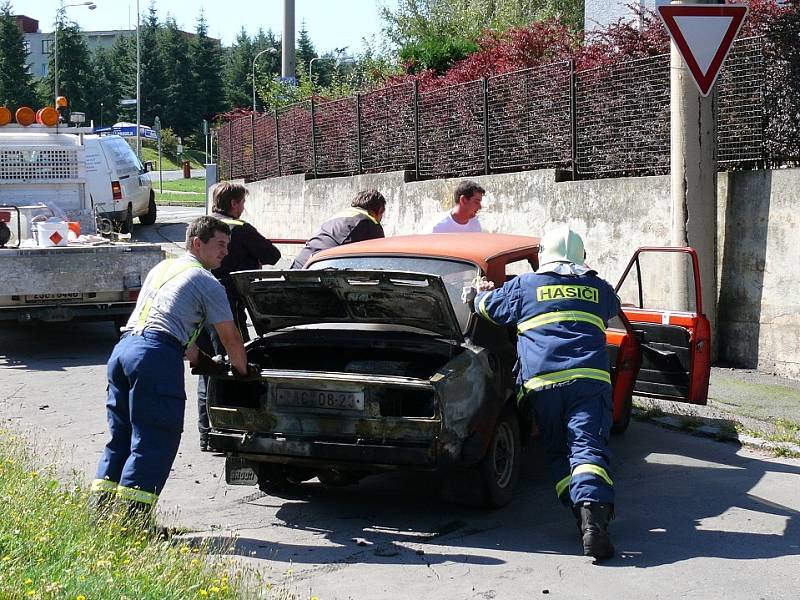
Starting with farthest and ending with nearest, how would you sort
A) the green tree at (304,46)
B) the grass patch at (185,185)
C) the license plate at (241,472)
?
1. the green tree at (304,46)
2. the grass patch at (185,185)
3. the license plate at (241,472)

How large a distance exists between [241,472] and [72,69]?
8199cm

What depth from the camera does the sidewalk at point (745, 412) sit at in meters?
8.00

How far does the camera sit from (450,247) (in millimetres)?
7074

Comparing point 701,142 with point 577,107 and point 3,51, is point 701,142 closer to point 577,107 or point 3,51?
point 577,107

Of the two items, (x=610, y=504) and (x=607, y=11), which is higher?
(x=607, y=11)

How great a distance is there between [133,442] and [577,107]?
8.41m

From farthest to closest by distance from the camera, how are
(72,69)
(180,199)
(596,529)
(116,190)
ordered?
1. (72,69)
2. (180,199)
3. (116,190)
4. (596,529)

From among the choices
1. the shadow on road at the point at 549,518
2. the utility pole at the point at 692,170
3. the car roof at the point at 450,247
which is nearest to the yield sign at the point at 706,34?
the utility pole at the point at 692,170

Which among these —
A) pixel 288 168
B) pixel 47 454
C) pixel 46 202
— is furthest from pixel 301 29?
pixel 47 454

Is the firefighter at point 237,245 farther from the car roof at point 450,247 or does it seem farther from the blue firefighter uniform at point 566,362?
the blue firefighter uniform at point 566,362

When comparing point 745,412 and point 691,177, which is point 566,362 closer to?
point 745,412

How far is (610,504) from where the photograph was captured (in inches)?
221

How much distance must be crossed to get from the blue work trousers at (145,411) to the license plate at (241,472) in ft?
2.48

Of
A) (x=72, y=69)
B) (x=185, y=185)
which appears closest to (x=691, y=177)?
(x=185, y=185)
